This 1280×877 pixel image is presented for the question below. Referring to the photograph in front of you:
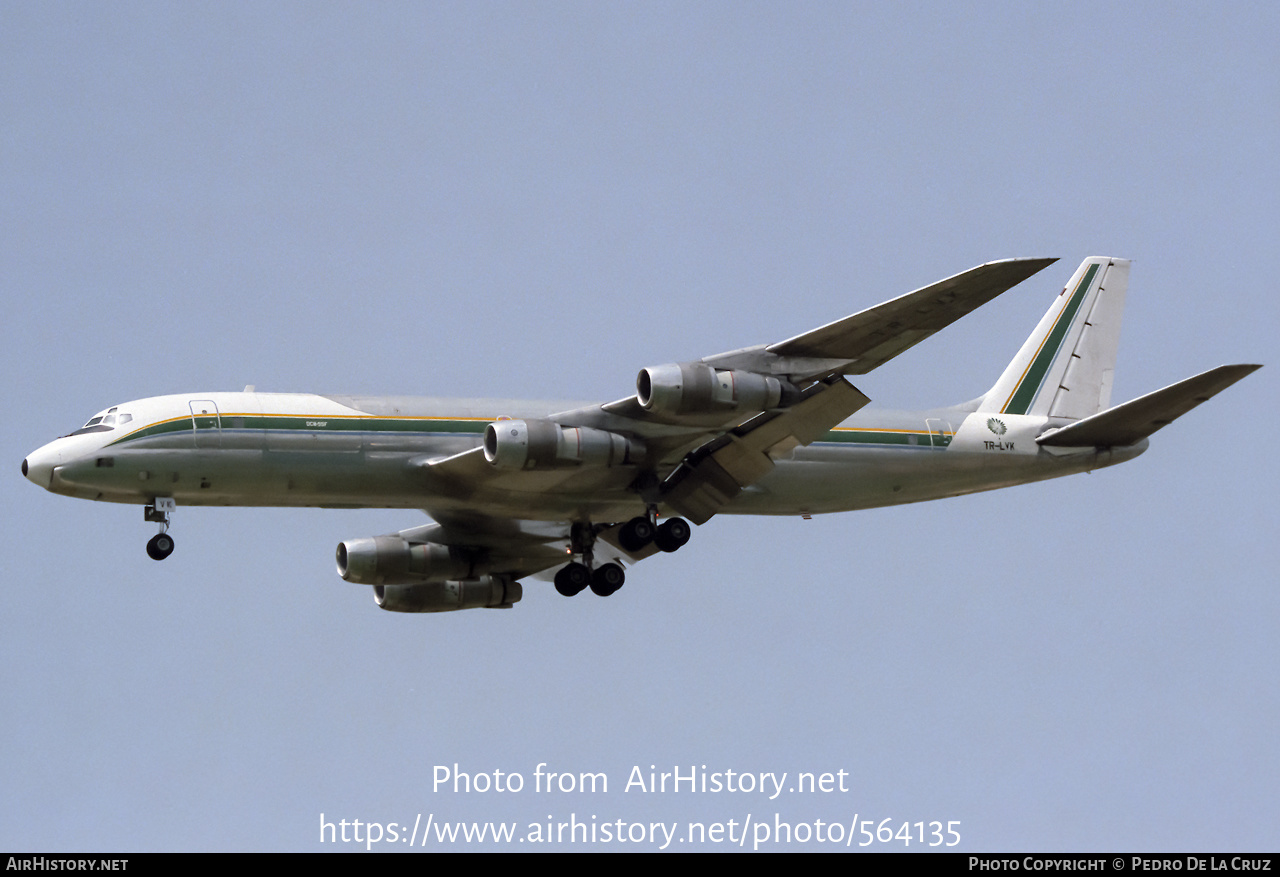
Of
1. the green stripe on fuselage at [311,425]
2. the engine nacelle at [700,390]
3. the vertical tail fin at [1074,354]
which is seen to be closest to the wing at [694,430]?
the engine nacelle at [700,390]

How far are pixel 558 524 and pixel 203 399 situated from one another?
921 cm

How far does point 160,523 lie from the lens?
35062 millimetres

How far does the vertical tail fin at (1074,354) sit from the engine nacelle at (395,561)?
1303cm

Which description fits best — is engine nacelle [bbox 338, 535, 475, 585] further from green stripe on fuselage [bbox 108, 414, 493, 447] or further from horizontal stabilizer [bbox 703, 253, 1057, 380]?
horizontal stabilizer [bbox 703, 253, 1057, 380]

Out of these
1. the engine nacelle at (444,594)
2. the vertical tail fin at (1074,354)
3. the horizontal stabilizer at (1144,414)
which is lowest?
the engine nacelle at (444,594)

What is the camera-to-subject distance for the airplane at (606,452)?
1319 inches

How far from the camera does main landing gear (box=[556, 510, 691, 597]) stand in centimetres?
3669

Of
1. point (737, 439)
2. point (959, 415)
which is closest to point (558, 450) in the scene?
point (737, 439)

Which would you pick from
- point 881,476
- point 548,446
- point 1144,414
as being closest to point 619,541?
point 548,446

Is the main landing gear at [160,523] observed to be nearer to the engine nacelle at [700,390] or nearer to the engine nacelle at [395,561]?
the engine nacelle at [395,561]

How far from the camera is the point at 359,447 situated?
115ft

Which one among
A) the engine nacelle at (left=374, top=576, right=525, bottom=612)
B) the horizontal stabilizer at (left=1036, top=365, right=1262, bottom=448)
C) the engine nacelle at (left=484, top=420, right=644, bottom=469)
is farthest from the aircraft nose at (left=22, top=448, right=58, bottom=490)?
the horizontal stabilizer at (left=1036, top=365, right=1262, bottom=448)

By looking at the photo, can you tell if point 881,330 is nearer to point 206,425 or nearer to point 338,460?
point 338,460

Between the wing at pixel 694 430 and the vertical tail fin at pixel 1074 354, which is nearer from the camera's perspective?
the wing at pixel 694 430
